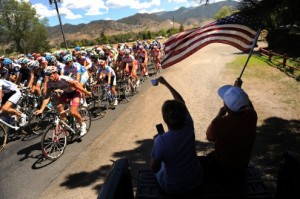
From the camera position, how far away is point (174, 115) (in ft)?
10.0

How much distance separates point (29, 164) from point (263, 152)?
225 inches

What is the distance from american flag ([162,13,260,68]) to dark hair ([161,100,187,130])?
10.2 ft

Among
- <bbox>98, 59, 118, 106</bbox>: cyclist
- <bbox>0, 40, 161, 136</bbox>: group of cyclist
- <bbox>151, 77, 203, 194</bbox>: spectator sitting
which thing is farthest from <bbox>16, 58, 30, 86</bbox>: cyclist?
<bbox>151, 77, 203, 194</bbox>: spectator sitting

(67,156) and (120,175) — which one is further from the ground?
(120,175)

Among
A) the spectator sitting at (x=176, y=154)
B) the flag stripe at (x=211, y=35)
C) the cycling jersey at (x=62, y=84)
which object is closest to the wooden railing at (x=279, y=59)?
the flag stripe at (x=211, y=35)

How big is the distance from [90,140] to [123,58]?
6461 millimetres

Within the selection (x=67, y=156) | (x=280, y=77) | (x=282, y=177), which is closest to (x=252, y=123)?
(x=282, y=177)

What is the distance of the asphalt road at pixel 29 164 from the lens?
6.16 m

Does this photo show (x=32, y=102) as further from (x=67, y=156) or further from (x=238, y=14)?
(x=238, y=14)

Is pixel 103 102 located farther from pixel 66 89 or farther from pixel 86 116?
pixel 66 89

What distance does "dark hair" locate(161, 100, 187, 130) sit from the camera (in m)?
3.05

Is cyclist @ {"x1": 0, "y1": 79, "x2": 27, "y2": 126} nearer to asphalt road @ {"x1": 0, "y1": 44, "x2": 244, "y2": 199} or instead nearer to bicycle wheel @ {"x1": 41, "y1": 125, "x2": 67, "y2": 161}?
asphalt road @ {"x1": 0, "y1": 44, "x2": 244, "y2": 199}

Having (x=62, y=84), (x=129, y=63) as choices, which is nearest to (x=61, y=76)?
(x=62, y=84)

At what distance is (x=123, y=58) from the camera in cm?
1409
